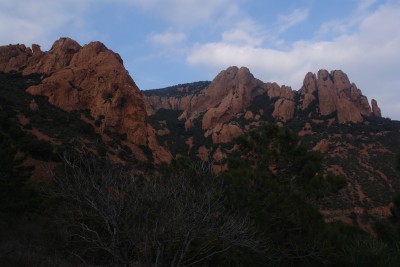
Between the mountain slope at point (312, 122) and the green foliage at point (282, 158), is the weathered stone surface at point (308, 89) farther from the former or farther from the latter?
the green foliage at point (282, 158)

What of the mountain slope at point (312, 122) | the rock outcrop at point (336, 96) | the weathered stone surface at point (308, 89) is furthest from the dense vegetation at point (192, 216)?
the weathered stone surface at point (308, 89)

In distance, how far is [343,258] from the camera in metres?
8.66

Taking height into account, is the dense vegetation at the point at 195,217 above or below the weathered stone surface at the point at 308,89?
below

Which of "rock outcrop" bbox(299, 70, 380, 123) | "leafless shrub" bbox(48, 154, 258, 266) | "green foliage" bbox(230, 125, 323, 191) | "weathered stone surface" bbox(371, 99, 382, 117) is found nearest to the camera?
"leafless shrub" bbox(48, 154, 258, 266)

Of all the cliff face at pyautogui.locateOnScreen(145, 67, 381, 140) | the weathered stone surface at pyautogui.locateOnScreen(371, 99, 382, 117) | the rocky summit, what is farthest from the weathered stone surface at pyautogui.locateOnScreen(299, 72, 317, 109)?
the weathered stone surface at pyautogui.locateOnScreen(371, 99, 382, 117)

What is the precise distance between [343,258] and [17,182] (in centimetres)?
1515

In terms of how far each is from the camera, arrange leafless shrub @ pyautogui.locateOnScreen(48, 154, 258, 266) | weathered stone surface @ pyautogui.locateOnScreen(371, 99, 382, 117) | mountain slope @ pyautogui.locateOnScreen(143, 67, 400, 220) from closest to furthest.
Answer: leafless shrub @ pyautogui.locateOnScreen(48, 154, 258, 266), mountain slope @ pyautogui.locateOnScreen(143, 67, 400, 220), weathered stone surface @ pyautogui.locateOnScreen(371, 99, 382, 117)

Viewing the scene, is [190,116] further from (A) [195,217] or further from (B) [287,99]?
(A) [195,217]

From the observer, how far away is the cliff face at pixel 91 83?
46438 millimetres

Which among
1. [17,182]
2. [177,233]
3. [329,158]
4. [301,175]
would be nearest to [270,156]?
[301,175]

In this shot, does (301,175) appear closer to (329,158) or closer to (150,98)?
(329,158)

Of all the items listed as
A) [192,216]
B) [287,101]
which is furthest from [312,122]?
[192,216]

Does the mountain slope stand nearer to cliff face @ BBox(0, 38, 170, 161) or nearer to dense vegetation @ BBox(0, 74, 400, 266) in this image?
cliff face @ BBox(0, 38, 170, 161)

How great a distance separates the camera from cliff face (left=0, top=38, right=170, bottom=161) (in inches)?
1828
